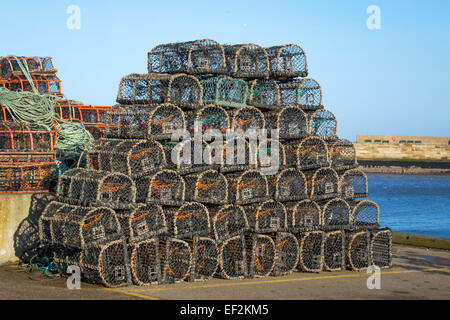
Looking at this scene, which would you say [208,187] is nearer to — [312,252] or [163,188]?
[163,188]

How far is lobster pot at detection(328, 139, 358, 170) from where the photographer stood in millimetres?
13914

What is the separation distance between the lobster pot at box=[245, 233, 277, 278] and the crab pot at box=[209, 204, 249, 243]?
30 cm

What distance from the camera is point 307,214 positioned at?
12.8m

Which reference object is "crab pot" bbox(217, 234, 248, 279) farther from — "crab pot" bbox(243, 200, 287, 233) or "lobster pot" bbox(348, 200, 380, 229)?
"lobster pot" bbox(348, 200, 380, 229)

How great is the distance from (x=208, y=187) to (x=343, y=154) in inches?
157

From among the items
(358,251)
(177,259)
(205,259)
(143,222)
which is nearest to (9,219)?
(143,222)

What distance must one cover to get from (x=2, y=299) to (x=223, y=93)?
6109 millimetres

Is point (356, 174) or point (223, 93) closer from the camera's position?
point (223, 93)

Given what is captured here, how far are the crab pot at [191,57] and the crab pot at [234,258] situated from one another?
374 centimetres

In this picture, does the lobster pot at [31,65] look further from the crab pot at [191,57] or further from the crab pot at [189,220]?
the crab pot at [189,220]
